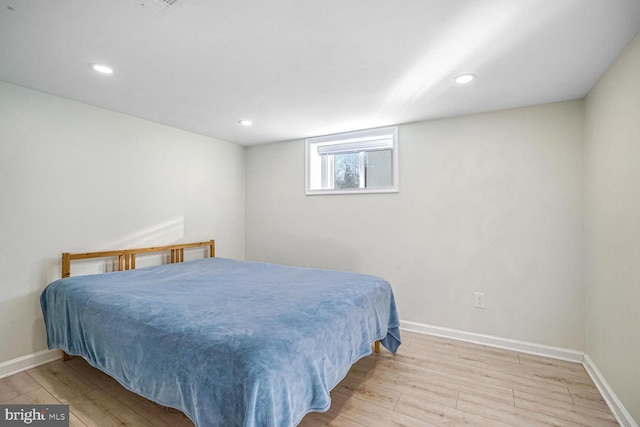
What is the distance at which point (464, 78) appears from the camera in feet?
7.07

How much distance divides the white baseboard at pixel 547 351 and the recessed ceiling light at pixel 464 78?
228 cm

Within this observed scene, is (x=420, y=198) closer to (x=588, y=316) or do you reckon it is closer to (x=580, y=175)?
(x=580, y=175)

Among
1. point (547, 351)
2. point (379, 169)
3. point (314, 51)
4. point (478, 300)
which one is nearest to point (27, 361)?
point (314, 51)

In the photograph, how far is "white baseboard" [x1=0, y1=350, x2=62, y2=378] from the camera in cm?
227

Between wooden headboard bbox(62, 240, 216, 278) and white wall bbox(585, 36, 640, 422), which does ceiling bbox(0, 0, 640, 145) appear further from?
wooden headboard bbox(62, 240, 216, 278)

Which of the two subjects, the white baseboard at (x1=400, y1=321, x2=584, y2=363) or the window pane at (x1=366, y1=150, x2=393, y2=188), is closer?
the white baseboard at (x1=400, y1=321, x2=584, y2=363)

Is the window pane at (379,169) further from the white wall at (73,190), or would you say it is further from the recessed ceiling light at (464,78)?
the white wall at (73,190)

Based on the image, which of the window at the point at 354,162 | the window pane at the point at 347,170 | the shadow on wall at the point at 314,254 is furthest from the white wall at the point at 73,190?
the window pane at the point at 347,170

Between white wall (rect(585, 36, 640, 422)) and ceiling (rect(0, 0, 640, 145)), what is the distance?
231 mm

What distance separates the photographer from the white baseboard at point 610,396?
1689 mm

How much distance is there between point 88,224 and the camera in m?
2.74

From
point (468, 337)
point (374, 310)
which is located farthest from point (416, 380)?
point (468, 337)

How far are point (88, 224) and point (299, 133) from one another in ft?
7.89

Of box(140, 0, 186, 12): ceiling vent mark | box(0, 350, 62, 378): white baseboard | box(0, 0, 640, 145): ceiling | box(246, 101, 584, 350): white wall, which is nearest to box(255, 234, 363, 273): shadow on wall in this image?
box(246, 101, 584, 350): white wall
